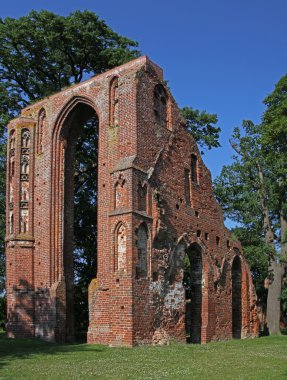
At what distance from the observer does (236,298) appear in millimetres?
20672


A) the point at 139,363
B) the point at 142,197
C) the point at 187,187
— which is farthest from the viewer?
the point at 187,187

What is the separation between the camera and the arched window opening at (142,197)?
1524 centimetres

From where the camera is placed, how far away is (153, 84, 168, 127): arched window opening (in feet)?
56.3

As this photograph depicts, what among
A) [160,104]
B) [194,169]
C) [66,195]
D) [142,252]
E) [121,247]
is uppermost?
[160,104]

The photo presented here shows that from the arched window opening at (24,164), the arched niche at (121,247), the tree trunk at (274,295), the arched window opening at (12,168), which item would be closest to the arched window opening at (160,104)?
the arched niche at (121,247)

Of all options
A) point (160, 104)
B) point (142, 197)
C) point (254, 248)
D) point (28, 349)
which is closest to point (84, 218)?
point (254, 248)

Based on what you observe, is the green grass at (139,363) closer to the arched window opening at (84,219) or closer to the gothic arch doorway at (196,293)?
the gothic arch doorway at (196,293)

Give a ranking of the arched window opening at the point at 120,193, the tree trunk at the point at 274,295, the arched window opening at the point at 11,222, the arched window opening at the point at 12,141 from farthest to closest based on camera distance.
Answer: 1. the tree trunk at the point at 274,295
2. the arched window opening at the point at 12,141
3. the arched window opening at the point at 11,222
4. the arched window opening at the point at 120,193

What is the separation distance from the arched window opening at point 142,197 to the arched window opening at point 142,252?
528 millimetres

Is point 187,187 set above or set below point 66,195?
above

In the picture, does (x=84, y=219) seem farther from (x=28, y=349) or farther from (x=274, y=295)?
(x=28, y=349)

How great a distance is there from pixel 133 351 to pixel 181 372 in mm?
3671

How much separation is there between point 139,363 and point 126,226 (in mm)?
4900

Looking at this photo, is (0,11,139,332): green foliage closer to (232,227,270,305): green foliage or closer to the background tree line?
the background tree line
